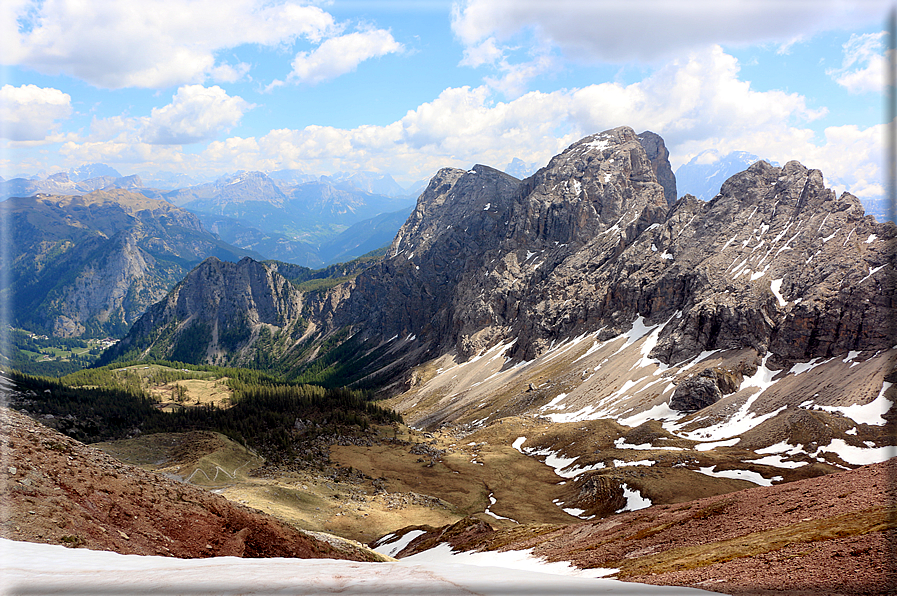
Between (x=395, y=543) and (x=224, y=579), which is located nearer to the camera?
(x=224, y=579)

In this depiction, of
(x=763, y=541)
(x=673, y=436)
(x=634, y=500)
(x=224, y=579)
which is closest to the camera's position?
(x=224, y=579)

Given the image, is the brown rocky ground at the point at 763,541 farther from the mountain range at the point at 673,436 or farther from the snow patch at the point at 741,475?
the snow patch at the point at 741,475

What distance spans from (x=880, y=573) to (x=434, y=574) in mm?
13646

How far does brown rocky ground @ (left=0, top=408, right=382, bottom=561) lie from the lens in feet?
55.7

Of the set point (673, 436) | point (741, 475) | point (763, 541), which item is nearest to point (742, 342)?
point (673, 436)

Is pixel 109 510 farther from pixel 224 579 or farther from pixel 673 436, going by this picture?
pixel 673 436

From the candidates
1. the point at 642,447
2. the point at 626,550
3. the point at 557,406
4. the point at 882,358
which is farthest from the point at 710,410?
the point at 626,550

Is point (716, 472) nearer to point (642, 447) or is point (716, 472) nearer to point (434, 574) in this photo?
point (642, 447)

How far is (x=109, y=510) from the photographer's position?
779 inches

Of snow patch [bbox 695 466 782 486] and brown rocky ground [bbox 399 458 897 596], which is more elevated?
brown rocky ground [bbox 399 458 897 596]

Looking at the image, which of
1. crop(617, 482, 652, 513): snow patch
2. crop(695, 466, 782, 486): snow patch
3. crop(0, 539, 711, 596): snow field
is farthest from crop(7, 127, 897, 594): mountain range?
crop(0, 539, 711, 596): snow field

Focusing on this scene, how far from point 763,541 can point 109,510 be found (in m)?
29.0

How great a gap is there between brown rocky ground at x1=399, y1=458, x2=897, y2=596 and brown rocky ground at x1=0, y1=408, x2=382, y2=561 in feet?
56.7

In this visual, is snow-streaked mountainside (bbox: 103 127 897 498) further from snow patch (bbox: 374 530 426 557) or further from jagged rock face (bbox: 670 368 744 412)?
→ snow patch (bbox: 374 530 426 557)
